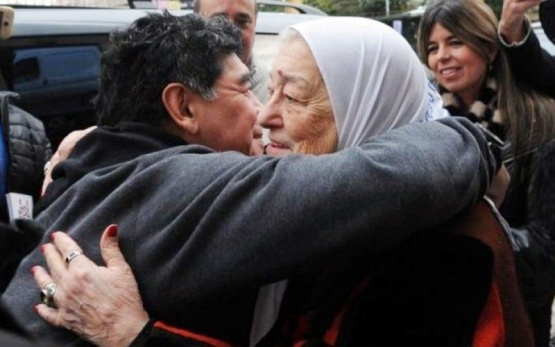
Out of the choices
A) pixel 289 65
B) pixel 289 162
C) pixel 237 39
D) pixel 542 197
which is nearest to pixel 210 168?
pixel 289 162

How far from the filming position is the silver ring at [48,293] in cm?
140

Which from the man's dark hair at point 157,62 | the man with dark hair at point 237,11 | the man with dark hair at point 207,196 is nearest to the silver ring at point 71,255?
the man with dark hair at point 207,196

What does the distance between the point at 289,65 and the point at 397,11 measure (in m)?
6.50

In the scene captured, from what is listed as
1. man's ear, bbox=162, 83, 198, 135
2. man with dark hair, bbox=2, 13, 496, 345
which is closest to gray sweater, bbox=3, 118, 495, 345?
man with dark hair, bbox=2, 13, 496, 345

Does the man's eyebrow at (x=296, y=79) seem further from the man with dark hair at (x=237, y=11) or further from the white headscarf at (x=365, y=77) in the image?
the man with dark hair at (x=237, y=11)

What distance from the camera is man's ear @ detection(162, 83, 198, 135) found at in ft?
5.25

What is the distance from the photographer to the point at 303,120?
5.24 feet

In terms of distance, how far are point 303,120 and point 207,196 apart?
0.37 meters

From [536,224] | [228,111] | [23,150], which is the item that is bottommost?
[536,224]

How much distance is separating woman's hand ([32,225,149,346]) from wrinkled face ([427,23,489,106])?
1.71 meters

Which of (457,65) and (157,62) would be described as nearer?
(157,62)

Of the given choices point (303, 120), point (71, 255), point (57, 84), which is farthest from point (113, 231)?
point (57, 84)

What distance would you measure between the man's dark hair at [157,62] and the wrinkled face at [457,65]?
1288 millimetres

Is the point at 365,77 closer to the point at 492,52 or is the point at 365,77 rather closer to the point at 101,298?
the point at 101,298
